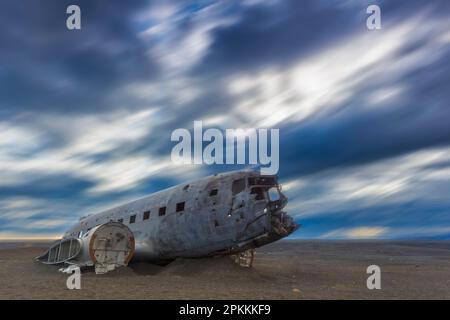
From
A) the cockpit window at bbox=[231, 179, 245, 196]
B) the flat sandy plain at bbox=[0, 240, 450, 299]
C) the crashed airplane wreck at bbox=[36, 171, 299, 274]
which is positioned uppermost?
the cockpit window at bbox=[231, 179, 245, 196]

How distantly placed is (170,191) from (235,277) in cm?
644

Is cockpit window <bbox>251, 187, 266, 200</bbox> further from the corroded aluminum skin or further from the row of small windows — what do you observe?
the row of small windows

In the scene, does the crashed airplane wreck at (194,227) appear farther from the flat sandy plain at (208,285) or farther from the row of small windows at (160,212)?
the flat sandy plain at (208,285)

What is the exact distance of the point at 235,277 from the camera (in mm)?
20016

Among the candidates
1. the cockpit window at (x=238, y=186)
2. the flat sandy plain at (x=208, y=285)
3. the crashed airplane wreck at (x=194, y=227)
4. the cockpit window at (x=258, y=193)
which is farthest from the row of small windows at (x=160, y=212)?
the cockpit window at (x=258, y=193)

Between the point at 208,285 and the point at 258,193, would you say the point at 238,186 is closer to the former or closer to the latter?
the point at 258,193

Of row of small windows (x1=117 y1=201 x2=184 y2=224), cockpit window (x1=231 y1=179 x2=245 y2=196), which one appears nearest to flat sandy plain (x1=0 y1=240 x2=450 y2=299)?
row of small windows (x1=117 y1=201 x2=184 y2=224)

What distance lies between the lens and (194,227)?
20391mm

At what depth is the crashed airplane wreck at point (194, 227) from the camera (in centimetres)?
1894

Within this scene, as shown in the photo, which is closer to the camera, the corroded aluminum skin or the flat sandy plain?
the flat sandy plain

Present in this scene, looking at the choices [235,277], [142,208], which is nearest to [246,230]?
[235,277]

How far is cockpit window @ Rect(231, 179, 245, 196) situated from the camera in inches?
779

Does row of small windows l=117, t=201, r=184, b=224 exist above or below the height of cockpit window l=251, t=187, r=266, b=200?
below
